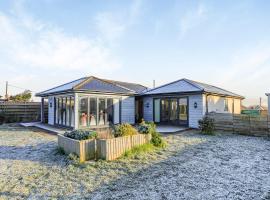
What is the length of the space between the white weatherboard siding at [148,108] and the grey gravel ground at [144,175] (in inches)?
346

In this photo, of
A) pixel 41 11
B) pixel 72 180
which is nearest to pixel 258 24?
pixel 41 11

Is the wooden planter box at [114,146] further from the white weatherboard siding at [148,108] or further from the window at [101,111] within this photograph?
the white weatherboard siding at [148,108]

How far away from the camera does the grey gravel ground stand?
4.93m

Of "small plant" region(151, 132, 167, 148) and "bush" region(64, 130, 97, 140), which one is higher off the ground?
"bush" region(64, 130, 97, 140)

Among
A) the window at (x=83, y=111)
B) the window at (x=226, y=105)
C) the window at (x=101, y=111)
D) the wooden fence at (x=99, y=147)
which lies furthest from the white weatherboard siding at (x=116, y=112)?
the window at (x=226, y=105)

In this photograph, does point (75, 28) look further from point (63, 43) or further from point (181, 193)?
point (181, 193)

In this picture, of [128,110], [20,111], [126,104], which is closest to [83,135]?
[126,104]

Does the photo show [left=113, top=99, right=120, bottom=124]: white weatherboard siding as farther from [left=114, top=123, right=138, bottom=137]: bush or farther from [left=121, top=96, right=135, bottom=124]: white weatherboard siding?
[left=114, top=123, right=138, bottom=137]: bush

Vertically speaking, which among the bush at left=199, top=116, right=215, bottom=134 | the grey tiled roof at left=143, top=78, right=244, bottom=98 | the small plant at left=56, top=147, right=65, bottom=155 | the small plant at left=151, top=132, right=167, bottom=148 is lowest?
the small plant at left=56, top=147, right=65, bottom=155

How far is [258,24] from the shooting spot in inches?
462

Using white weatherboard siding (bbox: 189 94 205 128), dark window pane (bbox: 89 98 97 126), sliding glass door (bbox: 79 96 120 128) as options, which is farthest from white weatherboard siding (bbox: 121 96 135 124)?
white weatherboard siding (bbox: 189 94 205 128)

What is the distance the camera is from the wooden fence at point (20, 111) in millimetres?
19152

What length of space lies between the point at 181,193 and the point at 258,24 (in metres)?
10.5

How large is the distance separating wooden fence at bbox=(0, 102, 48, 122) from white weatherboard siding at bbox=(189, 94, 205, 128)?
12140mm
